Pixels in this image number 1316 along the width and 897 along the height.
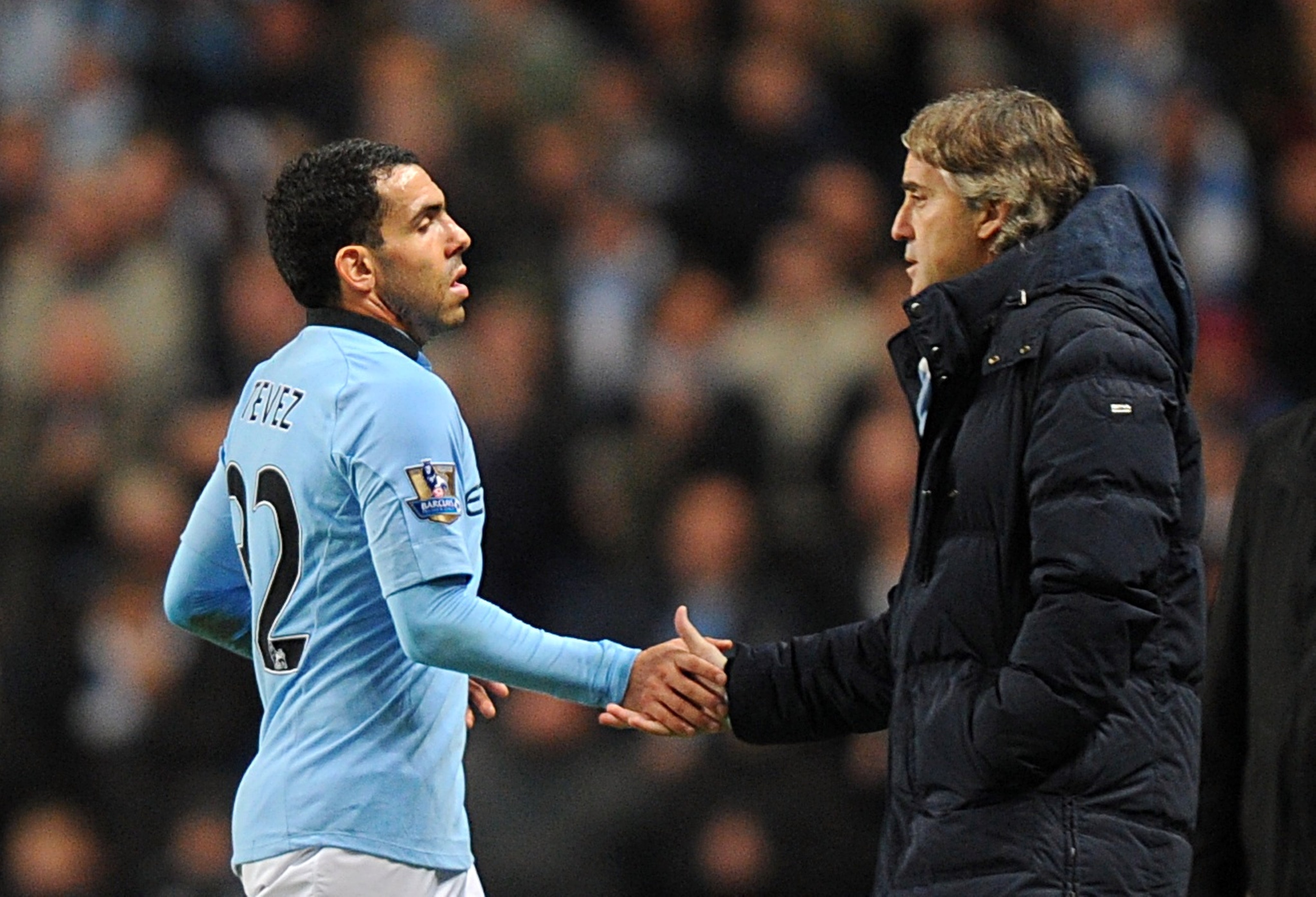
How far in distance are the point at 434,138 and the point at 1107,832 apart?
547cm

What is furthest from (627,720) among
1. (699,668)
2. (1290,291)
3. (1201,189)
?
(1201,189)

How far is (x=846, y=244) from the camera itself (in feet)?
23.4

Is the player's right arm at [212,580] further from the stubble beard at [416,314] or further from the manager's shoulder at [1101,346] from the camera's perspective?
the manager's shoulder at [1101,346]

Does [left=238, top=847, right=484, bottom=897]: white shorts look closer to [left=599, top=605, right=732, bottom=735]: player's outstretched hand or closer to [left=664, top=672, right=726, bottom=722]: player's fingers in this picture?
[left=599, top=605, right=732, bottom=735]: player's outstretched hand

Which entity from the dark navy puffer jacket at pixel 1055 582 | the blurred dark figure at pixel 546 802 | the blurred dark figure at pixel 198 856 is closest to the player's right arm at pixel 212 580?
the dark navy puffer jacket at pixel 1055 582

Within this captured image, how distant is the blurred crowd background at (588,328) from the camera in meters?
6.21

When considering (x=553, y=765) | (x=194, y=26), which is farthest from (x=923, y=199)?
(x=194, y=26)

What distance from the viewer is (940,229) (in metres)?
3.25

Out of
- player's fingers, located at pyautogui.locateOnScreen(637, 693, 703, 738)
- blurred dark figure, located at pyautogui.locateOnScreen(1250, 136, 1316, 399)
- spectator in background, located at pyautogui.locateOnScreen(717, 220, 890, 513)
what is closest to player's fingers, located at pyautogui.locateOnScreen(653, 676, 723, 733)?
player's fingers, located at pyautogui.locateOnScreen(637, 693, 703, 738)

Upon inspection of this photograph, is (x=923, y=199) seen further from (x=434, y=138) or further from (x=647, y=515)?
(x=434, y=138)

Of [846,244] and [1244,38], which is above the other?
[1244,38]

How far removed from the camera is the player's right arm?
3479mm

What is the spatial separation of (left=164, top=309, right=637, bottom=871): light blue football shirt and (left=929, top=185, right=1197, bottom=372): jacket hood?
2.71 feet

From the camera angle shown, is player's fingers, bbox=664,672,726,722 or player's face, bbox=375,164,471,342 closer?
player's face, bbox=375,164,471,342
